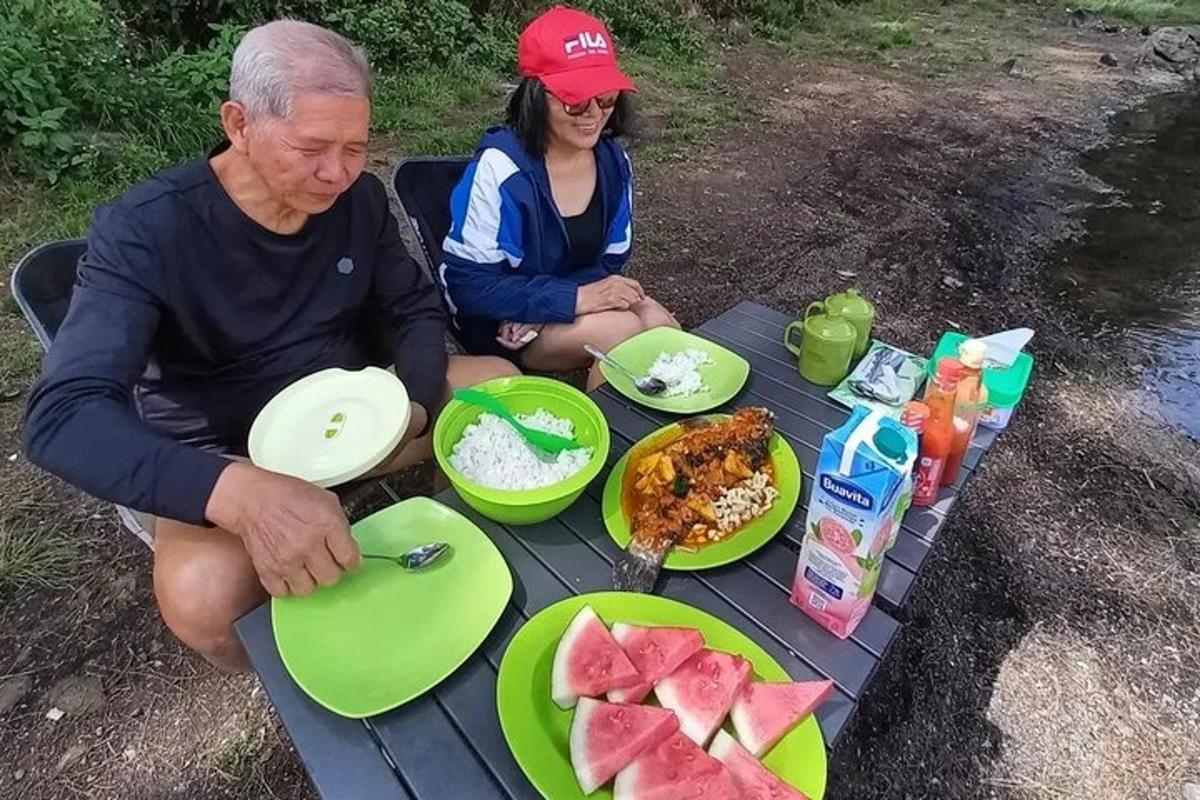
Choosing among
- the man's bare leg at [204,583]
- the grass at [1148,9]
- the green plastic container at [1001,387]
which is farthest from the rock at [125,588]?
the grass at [1148,9]

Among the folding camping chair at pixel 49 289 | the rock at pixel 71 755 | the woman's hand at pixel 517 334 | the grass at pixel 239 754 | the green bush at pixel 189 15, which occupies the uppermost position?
the green bush at pixel 189 15

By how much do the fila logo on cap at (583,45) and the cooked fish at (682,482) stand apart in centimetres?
123

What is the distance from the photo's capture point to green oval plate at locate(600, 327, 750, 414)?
1957 mm

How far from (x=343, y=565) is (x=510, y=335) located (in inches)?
50.6

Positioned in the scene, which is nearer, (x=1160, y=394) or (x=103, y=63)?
(x=1160, y=394)

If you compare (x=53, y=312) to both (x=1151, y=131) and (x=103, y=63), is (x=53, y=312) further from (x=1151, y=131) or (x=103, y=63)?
(x=1151, y=131)

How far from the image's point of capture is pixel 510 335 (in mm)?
2533

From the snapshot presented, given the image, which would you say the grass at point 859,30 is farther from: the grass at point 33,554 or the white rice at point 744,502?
the grass at point 33,554

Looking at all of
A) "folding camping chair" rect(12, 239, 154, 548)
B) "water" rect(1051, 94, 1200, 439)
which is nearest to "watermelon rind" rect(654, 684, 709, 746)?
"folding camping chair" rect(12, 239, 154, 548)

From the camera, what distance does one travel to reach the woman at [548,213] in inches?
89.8

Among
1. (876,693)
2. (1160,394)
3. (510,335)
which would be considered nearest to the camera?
(876,693)

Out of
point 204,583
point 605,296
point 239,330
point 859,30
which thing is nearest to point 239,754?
point 204,583

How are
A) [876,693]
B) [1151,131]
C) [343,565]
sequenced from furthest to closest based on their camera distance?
1. [1151,131]
2. [876,693]
3. [343,565]

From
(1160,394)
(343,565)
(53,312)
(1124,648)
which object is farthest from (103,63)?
(1160,394)
